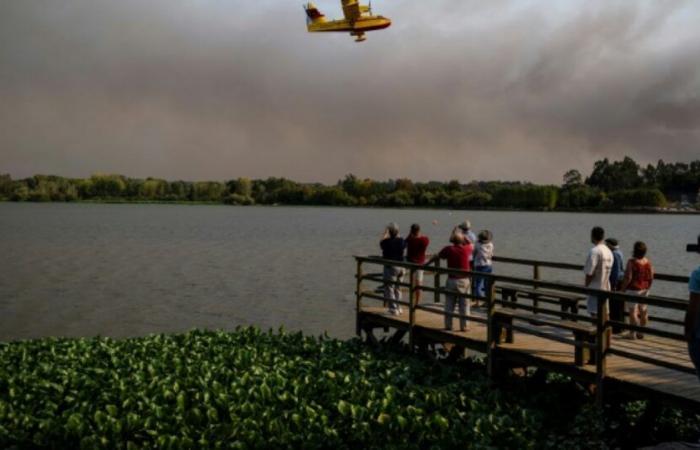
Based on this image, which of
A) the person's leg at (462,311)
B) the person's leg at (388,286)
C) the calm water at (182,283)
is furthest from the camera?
the calm water at (182,283)

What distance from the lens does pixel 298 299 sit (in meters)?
33.0

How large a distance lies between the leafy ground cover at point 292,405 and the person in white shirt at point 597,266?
1793mm

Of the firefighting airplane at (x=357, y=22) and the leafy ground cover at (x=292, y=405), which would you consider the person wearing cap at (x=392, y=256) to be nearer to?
the leafy ground cover at (x=292, y=405)

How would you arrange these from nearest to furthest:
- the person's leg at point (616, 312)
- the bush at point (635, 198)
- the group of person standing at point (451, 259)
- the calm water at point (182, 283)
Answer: the person's leg at point (616, 312)
the group of person standing at point (451, 259)
the calm water at point (182, 283)
the bush at point (635, 198)

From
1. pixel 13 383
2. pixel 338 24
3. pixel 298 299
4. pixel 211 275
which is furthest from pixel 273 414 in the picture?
pixel 211 275

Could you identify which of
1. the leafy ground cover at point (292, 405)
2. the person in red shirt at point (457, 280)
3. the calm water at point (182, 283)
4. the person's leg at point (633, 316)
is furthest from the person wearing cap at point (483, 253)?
the calm water at point (182, 283)

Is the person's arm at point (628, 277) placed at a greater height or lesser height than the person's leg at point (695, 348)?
greater

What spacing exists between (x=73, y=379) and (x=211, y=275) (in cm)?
3064

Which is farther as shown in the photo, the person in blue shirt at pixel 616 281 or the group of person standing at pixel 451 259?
the group of person standing at pixel 451 259

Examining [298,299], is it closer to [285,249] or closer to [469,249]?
[469,249]

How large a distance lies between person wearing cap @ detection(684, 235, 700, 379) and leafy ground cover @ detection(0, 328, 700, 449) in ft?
6.97

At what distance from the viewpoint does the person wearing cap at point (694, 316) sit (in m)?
7.55

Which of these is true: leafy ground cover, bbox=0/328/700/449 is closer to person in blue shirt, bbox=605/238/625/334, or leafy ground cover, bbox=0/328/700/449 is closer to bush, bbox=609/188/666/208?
person in blue shirt, bbox=605/238/625/334

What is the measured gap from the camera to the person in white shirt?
1152cm
